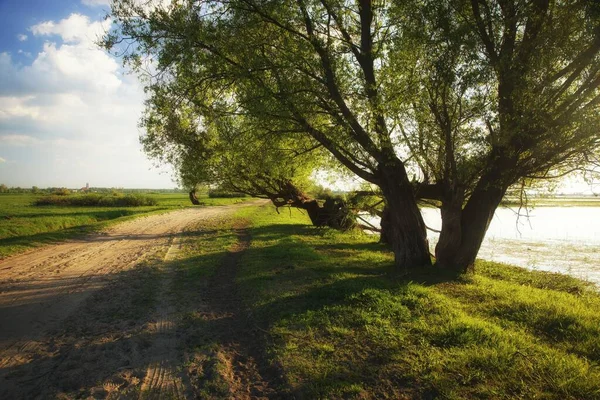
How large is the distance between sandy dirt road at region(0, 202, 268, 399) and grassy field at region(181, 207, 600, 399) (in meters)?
0.88

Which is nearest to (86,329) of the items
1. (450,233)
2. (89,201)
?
(450,233)

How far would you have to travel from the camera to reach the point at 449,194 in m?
11.9

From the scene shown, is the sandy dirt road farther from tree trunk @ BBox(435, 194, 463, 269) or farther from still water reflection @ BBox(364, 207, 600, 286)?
still water reflection @ BBox(364, 207, 600, 286)

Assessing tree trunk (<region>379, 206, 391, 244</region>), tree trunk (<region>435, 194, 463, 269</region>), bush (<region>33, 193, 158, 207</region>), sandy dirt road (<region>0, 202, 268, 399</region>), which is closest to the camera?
sandy dirt road (<region>0, 202, 268, 399</region>)

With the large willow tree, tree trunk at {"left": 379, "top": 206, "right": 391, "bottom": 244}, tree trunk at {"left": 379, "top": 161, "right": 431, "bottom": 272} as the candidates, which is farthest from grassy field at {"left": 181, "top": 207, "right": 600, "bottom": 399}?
tree trunk at {"left": 379, "top": 206, "right": 391, "bottom": 244}

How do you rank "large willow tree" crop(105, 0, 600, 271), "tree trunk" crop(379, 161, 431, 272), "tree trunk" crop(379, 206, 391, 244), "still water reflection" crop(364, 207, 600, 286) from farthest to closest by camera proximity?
"tree trunk" crop(379, 206, 391, 244), "still water reflection" crop(364, 207, 600, 286), "tree trunk" crop(379, 161, 431, 272), "large willow tree" crop(105, 0, 600, 271)

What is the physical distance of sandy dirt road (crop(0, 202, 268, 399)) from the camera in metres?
5.01

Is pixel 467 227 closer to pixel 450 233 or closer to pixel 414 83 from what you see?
pixel 450 233

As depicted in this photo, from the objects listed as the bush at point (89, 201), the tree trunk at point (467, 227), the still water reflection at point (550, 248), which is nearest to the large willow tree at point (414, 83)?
the tree trunk at point (467, 227)

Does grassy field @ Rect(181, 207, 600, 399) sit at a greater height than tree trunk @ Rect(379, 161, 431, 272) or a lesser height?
lesser

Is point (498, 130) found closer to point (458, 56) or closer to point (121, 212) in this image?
point (458, 56)

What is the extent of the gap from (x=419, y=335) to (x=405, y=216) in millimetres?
5847

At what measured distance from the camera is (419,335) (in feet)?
21.2

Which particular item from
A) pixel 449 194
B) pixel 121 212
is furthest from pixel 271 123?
pixel 121 212
